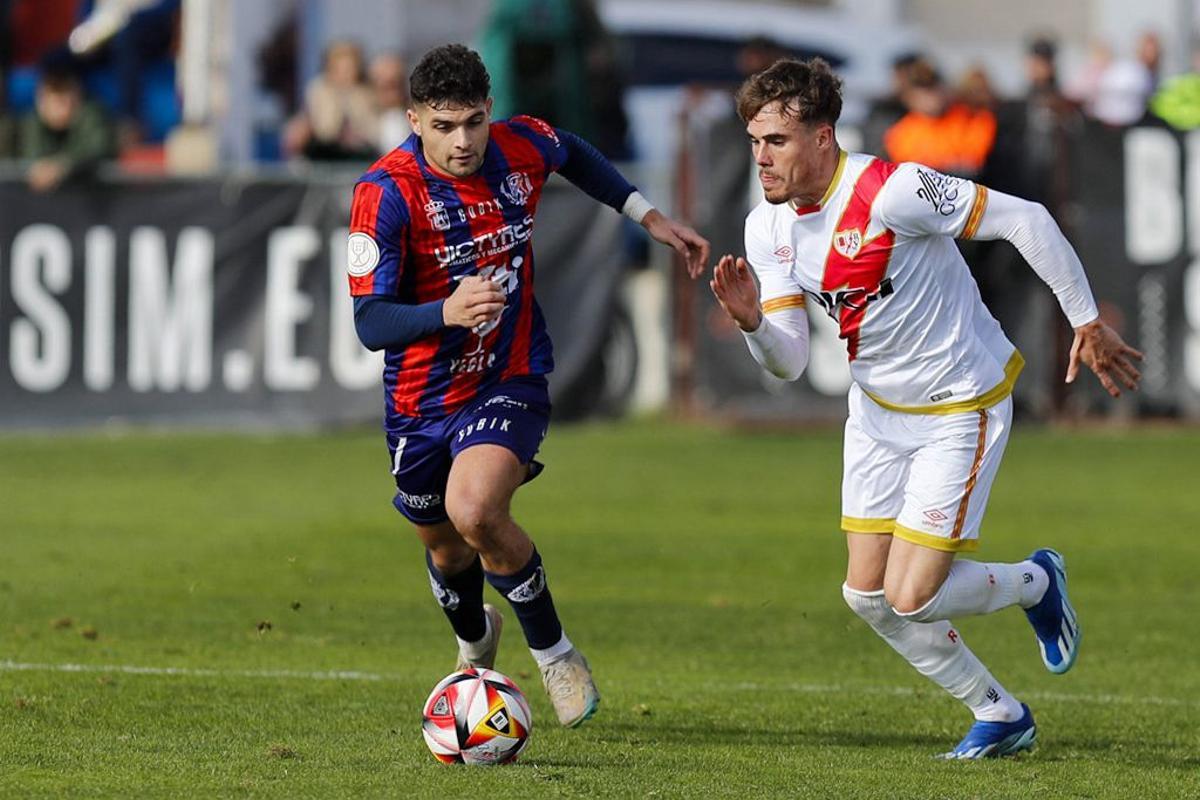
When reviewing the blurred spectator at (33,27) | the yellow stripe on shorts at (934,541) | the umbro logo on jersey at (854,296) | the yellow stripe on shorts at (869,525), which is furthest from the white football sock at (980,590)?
the blurred spectator at (33,27)

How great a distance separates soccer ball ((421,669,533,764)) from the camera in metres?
7.23

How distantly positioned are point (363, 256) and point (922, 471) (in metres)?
2.01

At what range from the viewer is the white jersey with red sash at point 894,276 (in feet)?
24.6

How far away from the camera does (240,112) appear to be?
2073cm

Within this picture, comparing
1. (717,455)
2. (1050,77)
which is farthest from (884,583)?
(1050,77)

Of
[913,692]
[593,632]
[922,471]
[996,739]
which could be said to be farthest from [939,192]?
[593,632]

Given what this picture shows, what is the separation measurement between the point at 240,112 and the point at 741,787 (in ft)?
48.5

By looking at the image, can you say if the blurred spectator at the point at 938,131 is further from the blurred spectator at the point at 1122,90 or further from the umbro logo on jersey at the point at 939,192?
the umbro logo on jersey at the point at 939,192

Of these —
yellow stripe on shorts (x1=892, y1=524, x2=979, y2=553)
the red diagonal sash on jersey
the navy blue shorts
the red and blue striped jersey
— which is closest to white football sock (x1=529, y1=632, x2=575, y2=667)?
the navy blue shorts

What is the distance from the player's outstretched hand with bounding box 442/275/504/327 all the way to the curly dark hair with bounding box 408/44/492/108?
79 centimetres

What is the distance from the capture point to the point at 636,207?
8.51 m

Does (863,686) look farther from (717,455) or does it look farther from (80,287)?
(80,287)

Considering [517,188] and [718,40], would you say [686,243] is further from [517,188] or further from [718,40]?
[718,40]

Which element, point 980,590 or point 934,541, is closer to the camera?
point 934,541
